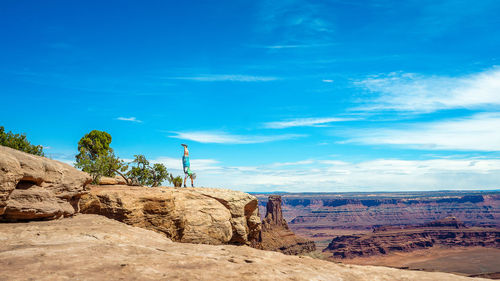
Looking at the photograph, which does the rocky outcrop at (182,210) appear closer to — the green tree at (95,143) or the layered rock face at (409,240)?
the green tree at (95,143)

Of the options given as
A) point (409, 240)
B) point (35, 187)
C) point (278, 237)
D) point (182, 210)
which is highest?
point (35, 187)

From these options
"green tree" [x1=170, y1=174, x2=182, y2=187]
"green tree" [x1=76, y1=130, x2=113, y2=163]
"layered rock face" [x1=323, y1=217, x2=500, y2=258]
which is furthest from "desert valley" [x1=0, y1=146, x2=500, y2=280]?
"layered rock face" [x1=323, y1=217, x2=500, y2=258]

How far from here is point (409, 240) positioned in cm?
15088

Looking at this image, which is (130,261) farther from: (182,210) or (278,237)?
(278,237)

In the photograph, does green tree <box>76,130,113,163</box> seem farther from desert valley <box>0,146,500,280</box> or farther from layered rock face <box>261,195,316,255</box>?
layered rock face <box>261,195,316,255</box>

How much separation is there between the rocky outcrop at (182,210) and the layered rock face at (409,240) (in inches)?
4948

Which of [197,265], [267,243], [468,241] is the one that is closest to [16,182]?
[197,265]

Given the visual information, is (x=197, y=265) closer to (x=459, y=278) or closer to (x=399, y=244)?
(x=459, y=278)

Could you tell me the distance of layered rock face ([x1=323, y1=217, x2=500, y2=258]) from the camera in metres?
142

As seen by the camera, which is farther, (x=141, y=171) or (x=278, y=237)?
(x=278, y=237)

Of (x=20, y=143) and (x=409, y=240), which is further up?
(x=20, y=143)

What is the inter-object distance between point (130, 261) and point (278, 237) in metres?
122

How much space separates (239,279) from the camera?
7828 mm

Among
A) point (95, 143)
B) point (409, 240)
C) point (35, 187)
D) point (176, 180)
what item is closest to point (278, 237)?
point (409, 240)
